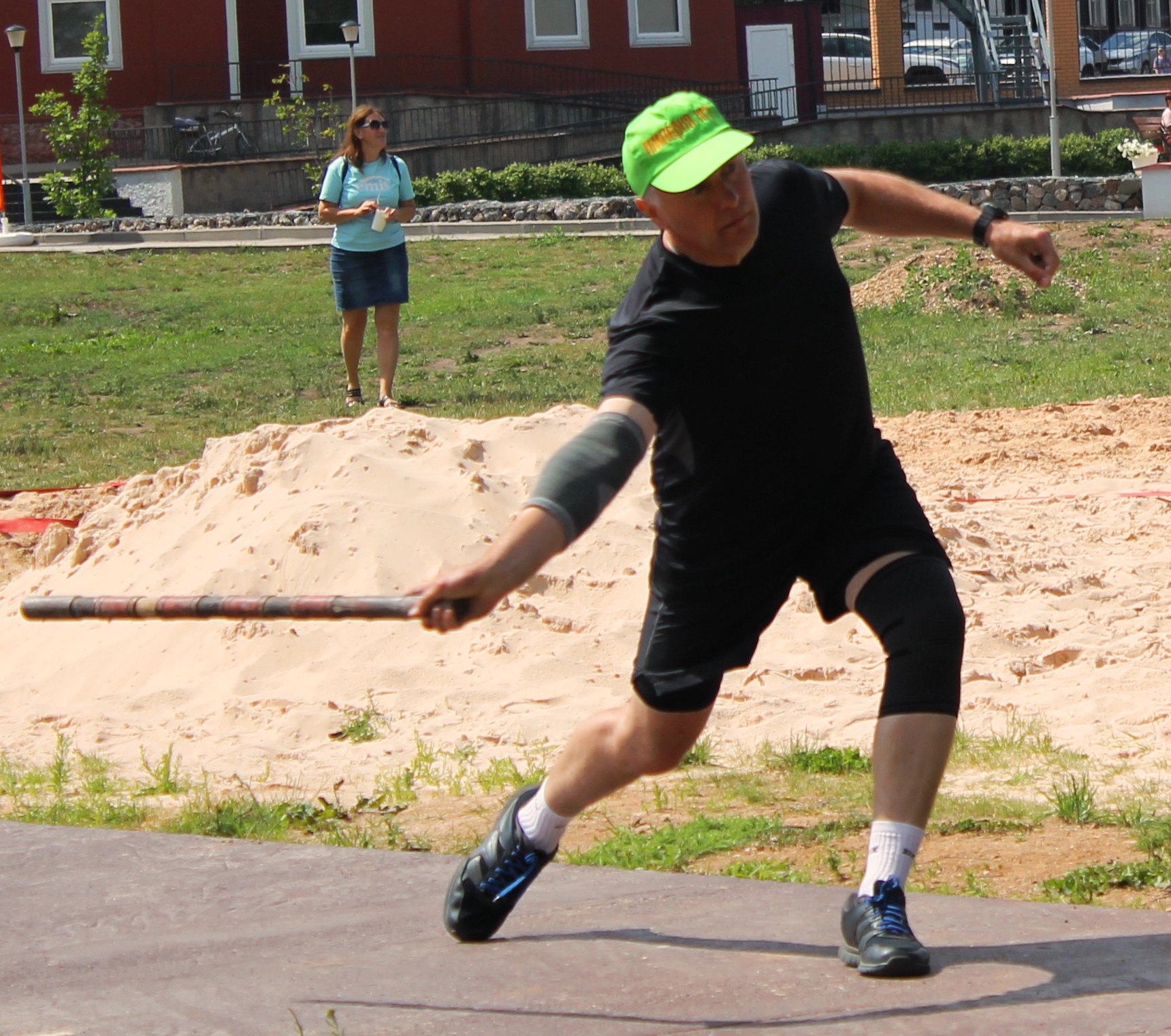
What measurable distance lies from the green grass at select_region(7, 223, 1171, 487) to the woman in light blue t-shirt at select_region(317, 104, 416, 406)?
0.70 m

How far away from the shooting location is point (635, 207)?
76.9 ft

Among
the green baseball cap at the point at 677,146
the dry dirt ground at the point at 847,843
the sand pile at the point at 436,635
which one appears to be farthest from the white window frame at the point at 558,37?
the green baseball cap at the point at 677,146

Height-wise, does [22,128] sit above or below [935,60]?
below

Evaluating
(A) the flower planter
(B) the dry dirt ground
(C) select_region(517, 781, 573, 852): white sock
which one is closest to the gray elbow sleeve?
(C) select_region(517, 781, 573, 852): white sock

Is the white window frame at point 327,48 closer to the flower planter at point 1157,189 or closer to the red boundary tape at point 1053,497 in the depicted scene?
the flower planter at point 1157,189

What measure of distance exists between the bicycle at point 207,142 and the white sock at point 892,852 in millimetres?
27908

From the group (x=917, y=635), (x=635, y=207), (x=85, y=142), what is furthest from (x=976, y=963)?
(x=85, y=142)

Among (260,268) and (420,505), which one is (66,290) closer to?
(260,268)

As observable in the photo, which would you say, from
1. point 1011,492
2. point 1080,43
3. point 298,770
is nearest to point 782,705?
point 298,770

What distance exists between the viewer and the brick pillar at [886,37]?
1614 inches

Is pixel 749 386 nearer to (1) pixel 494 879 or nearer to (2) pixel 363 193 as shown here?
(1) pixel 494 879

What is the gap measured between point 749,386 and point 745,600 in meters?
0.45

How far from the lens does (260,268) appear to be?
69.6ft

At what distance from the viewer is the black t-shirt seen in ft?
11.3
